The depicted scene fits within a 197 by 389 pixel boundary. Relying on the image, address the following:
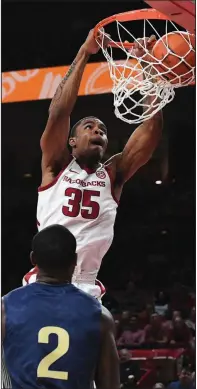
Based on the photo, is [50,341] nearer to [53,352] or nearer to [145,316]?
[53,352]

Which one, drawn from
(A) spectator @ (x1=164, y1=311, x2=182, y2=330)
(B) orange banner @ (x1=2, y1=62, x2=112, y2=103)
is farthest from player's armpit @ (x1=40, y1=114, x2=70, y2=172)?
(A) spectator @ (x1=164, y1=311, x2=182, y2=330)

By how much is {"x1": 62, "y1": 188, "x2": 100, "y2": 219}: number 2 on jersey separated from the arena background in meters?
7.36

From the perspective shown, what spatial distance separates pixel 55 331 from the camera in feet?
8.50

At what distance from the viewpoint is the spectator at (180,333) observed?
30.7 feet

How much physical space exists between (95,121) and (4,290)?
A: 809 centimetres

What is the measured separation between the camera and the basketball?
12.9ft

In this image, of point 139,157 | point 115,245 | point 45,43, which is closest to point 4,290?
point 115,245

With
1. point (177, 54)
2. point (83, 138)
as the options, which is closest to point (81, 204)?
point (83, 138)

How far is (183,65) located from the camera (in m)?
3.96

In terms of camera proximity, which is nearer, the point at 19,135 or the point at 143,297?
the point at 143,297

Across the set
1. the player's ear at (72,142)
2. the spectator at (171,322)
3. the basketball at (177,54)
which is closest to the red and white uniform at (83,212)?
the player's ear at (72,142)

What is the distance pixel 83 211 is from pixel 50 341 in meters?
1.58

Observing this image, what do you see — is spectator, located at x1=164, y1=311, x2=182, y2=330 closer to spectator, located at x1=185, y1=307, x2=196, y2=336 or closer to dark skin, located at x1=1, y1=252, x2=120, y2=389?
spectator, located at x1=185, y1=307, x2=196, y2=336

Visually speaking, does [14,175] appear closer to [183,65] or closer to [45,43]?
[45,43]
